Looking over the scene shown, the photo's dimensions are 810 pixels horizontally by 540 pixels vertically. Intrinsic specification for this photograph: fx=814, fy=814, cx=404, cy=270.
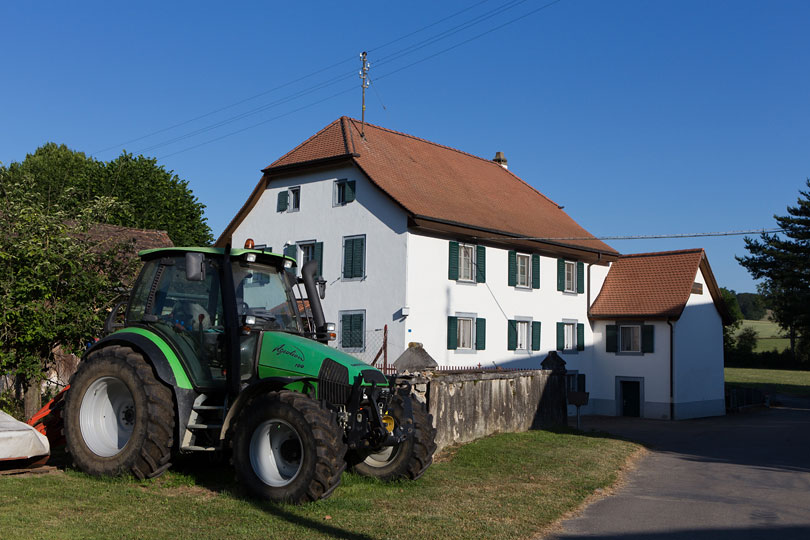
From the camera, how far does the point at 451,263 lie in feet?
87.5

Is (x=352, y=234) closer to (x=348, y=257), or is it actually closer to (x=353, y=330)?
(x=348, y=257)

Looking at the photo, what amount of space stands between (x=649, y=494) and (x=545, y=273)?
67.4ft

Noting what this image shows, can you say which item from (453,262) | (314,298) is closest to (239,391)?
(314,298)

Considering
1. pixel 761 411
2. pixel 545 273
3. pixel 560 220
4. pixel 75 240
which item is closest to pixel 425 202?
pixel 545 273

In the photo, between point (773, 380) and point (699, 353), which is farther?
point (773, 380)

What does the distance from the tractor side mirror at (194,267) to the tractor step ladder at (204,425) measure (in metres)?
1.39

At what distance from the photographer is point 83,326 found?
12312 millimetres

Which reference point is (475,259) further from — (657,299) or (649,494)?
(649,494)

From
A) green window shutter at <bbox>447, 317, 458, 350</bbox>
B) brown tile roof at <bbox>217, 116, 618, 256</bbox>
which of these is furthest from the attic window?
green window shutter at <bbox>447, 317, 458, 350</bbox>

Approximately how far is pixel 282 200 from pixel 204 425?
21.5 meters

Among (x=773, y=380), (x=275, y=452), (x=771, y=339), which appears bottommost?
(x=773, y=380)

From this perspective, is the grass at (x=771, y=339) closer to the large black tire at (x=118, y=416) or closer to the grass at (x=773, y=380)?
the grass at (x=773, y=380)

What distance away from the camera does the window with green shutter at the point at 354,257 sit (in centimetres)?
2664

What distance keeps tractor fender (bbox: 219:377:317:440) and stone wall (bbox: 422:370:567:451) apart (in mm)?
4516
